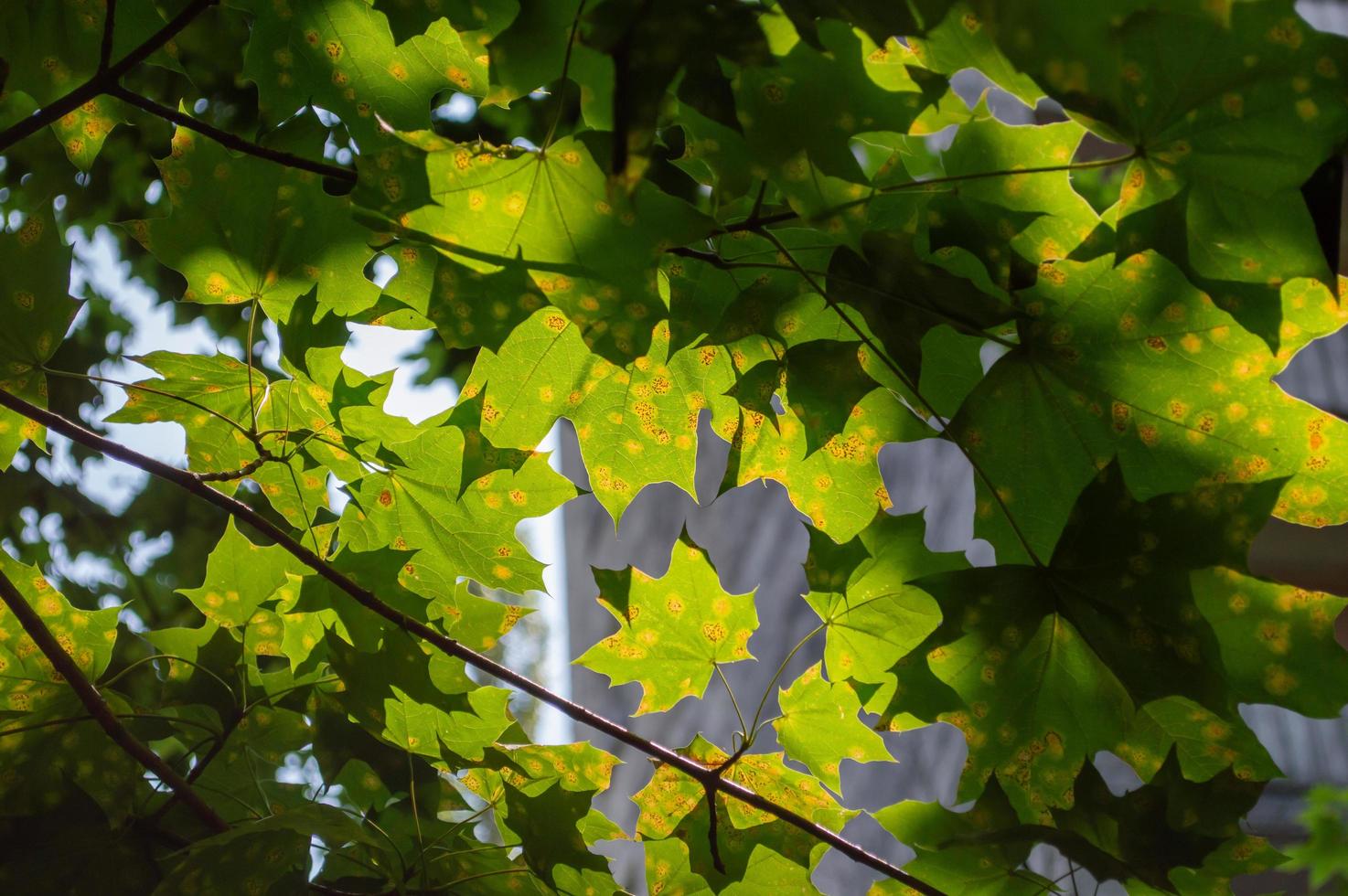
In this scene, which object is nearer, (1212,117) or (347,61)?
(1212,117)

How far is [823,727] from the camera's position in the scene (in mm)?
934

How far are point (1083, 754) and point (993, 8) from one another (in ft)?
1.74

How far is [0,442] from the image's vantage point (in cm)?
89

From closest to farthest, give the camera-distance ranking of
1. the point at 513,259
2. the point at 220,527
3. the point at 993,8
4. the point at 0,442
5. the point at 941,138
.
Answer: the point at 993,8, the point at 513,259, the point at 0,442, the point at 220,527, the point at 941,138

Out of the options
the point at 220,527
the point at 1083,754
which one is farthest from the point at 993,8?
the point at 220,527

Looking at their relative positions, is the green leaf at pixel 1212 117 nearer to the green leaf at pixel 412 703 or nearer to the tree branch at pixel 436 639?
the tree branch at pixel 436 639

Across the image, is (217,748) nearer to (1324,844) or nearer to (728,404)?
(728,404)

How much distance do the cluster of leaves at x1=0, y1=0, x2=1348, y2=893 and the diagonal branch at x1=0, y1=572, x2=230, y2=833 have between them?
59mm

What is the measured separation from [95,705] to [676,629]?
50cm

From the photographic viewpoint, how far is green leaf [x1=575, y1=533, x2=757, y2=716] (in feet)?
3.02

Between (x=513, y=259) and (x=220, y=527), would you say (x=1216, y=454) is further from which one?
(x=220, y=527)

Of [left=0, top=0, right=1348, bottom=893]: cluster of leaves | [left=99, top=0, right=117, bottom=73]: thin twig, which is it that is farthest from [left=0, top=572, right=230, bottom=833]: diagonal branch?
[left=99, top=0, right=117, bottom=73]: thin twig

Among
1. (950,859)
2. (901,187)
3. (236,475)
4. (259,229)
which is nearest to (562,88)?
(901,187)

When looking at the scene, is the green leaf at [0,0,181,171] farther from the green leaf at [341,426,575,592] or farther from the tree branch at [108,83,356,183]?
the green leaf at [341,426,575,592]
